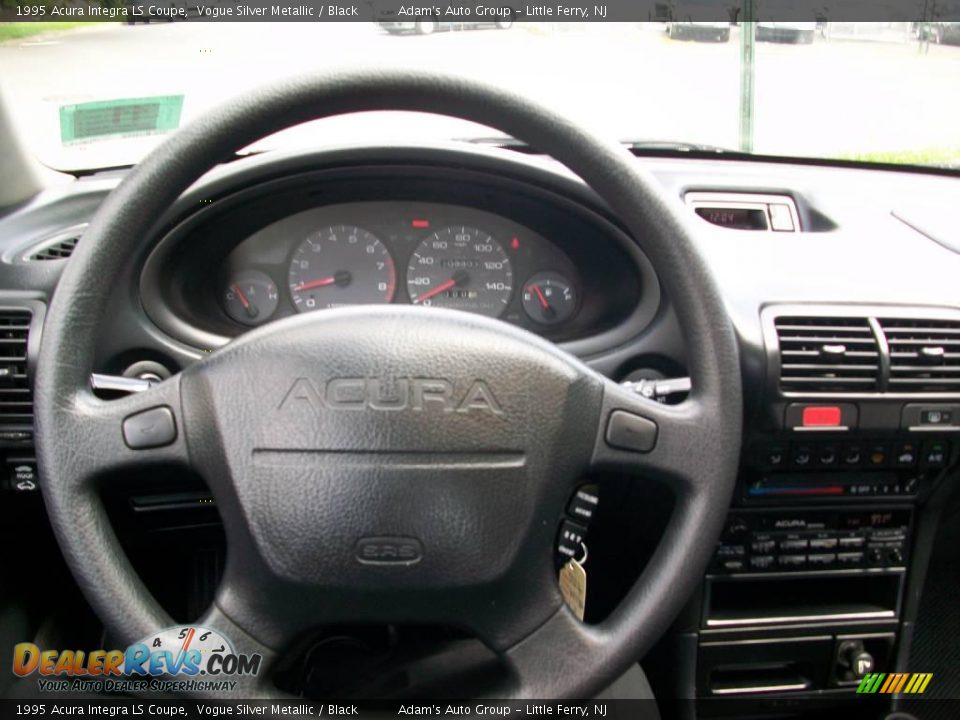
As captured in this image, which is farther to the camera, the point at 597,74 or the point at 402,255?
the point at 597,74

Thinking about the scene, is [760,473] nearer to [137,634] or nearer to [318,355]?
[318,355]

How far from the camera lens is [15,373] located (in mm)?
1661

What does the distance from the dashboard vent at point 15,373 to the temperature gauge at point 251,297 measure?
1.50ft

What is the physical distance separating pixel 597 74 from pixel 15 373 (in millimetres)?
1486

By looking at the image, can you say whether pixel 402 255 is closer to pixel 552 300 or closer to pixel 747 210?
pixel 552 300

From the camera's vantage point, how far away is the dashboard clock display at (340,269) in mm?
2053

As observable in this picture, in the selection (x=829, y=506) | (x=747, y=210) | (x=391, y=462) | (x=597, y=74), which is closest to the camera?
(x=391, y=462)

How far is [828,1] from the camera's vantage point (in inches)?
85.4

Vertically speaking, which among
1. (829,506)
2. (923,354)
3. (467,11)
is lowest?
(829,506)

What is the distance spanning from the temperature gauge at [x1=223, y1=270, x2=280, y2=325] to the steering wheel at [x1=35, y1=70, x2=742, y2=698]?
828 millimetres

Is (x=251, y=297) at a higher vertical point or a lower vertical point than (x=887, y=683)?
higher

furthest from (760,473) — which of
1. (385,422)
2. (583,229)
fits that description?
(385,422)

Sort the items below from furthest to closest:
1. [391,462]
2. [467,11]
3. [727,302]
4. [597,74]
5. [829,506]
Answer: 1. [597,74]
2. [467,11]
3. [829,506]
4. [727,302]
5. [391,462]

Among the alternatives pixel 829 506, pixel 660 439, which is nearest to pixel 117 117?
pixel 660 439
